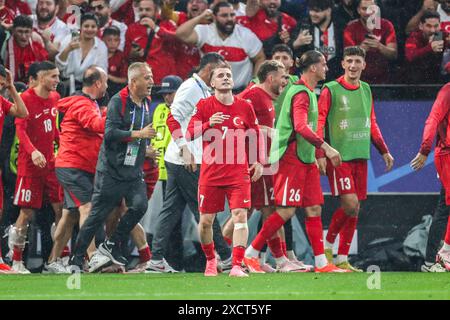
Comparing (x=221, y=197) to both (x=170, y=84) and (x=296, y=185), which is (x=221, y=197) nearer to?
(x=296, y=185)

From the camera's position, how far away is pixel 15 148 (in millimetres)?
14469

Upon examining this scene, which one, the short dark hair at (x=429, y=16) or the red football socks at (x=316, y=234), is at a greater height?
the short dark hair at (x=429, y=16)

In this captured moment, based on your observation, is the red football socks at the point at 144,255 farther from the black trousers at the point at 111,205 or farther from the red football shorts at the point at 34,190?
the red football shorts at the point at 34,190

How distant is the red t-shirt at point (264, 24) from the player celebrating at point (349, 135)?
2.81 metres

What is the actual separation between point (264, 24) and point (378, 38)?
150cm

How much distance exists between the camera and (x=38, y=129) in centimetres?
1394

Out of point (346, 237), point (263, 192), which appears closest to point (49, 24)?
point (263, 192)

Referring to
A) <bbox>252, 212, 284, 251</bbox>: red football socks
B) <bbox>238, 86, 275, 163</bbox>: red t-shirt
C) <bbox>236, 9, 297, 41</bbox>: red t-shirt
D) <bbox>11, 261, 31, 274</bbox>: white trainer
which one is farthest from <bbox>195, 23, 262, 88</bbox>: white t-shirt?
<bbox>11, 261, 31, 274</bbox>: white trainer

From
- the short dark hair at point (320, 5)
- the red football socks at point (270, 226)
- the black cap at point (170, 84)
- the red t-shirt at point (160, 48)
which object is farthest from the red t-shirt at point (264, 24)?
the red football socks at point (270, 226)

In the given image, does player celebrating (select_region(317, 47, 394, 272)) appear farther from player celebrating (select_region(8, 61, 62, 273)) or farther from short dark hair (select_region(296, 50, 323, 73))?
player celebrating (select_region(8, 61, 62, 273))

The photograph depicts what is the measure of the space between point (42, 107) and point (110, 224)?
1.51 meters

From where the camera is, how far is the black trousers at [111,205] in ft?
42.6

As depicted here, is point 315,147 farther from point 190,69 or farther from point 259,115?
point 190,69
